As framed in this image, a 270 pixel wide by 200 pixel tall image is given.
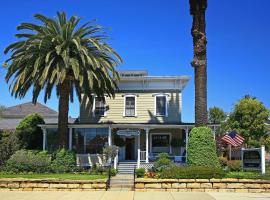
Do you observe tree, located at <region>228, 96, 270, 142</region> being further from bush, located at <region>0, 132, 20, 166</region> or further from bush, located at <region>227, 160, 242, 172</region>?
bush, located at <region>0, 132, 20, 166</region>

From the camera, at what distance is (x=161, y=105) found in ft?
115

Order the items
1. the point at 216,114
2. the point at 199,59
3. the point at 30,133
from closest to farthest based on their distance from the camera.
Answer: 1. the point at 199,59
2. the point at 30,133
3. the point at 216,114

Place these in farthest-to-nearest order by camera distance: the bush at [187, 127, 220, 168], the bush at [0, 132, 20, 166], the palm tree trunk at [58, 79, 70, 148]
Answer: the bush at [0, 132, 20, 166], the palm tree trunk at [58, 79, 70, 148], the bush at [187, 127, 220, 168]

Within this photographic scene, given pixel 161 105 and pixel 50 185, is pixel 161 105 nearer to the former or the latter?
pixel 161 105

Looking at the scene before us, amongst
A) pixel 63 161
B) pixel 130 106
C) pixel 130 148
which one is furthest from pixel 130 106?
pixel 63 161

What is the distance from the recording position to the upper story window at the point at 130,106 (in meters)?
35.0

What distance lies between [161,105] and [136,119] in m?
2.44

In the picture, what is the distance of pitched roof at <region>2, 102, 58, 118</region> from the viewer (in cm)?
4666

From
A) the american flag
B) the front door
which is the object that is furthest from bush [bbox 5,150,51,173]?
the american flag

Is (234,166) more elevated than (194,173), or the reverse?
(194,173)

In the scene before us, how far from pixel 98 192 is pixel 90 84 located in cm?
1210

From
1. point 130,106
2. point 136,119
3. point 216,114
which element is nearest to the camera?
point 136,119

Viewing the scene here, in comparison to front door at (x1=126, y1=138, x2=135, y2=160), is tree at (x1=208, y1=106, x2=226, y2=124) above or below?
above

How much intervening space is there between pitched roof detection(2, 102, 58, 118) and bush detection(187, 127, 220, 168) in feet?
85.4
